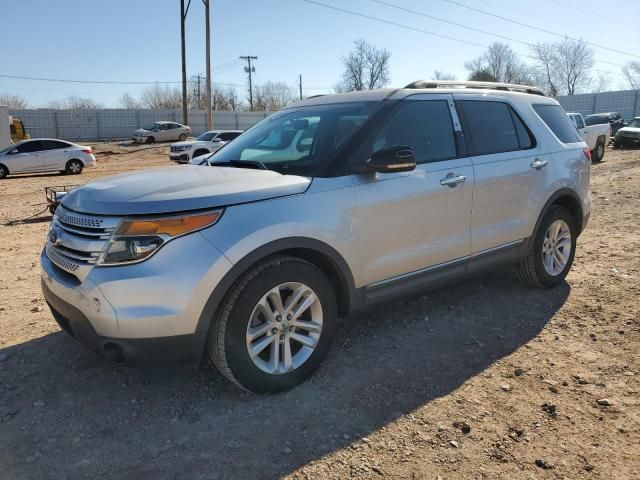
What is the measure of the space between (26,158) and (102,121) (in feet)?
92.1

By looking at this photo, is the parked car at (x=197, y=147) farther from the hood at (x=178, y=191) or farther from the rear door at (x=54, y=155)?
the hood at (x=178, y=191)

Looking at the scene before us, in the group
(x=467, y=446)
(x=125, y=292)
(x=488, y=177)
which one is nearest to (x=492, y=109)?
(x=488, y=177)

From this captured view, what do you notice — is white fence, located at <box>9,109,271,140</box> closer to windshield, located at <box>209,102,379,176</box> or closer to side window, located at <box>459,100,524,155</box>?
windshield, located at <box>209,102,379,176</box>

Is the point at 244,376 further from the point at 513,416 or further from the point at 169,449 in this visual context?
the point at 513,416

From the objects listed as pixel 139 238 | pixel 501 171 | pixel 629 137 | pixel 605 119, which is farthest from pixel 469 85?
pixel 605 119

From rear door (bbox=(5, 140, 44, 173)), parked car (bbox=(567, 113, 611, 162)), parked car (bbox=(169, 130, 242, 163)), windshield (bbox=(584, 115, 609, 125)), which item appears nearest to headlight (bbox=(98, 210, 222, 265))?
parked car (bbox=(567, 113, 611, 162))

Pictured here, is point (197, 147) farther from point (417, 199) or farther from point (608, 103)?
point (608, 103)

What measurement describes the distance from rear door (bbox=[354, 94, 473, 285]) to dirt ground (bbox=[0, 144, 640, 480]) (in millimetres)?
681

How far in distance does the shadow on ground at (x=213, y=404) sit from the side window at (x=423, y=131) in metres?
1.38

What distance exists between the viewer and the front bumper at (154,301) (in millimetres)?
2719

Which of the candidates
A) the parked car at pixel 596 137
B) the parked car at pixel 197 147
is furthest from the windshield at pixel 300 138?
the parked car at pixel 197 147

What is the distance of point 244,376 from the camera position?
3.03 metres

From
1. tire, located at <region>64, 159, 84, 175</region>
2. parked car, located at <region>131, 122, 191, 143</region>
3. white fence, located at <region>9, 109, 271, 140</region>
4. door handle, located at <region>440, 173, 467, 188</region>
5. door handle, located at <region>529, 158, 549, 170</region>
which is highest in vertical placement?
white fence, located at <region>9, 109, 271, 140</region>

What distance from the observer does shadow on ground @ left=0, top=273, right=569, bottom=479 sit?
8.65ft
